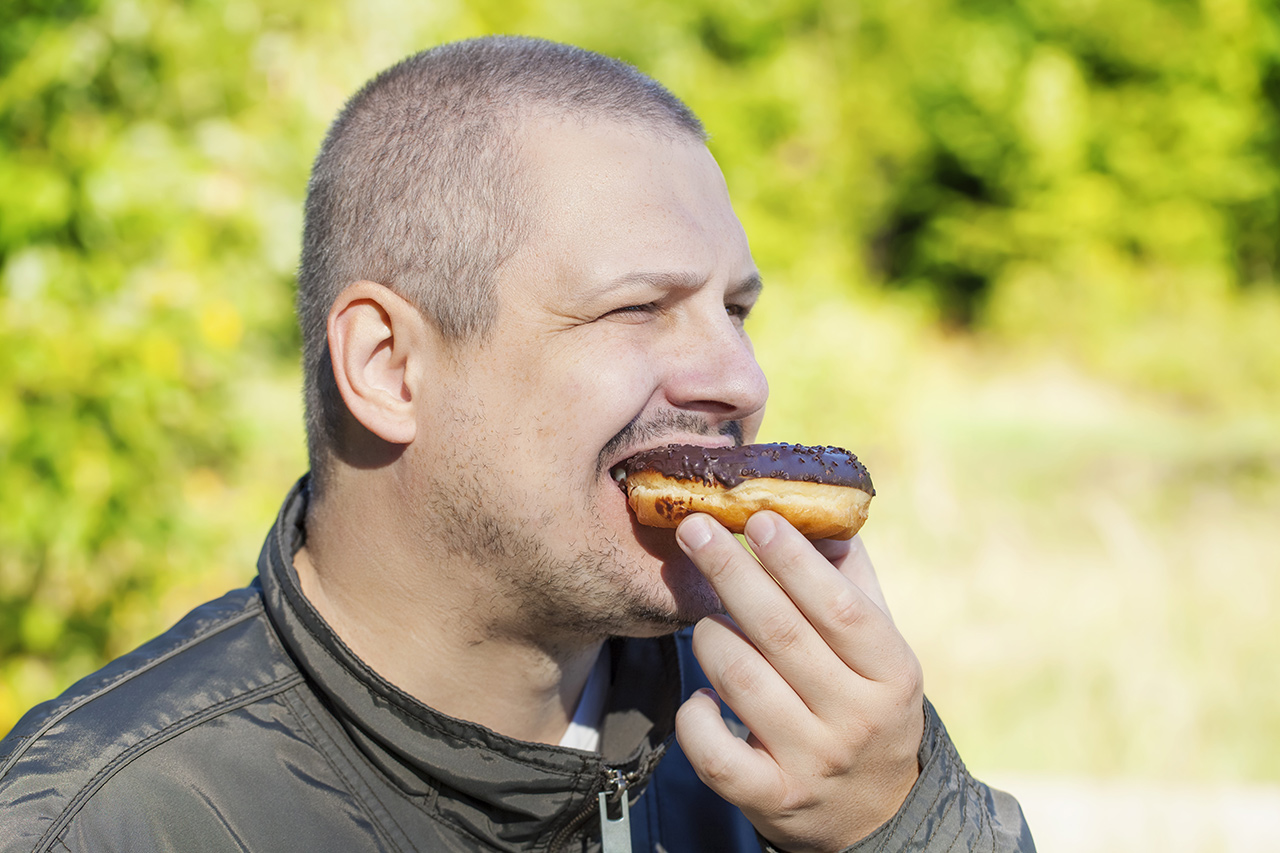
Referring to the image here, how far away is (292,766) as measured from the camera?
216 centimetres

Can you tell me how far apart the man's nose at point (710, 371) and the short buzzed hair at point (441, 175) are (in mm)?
437

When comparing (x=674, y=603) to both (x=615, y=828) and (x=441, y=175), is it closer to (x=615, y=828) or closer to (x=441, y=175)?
(x=615, y=828)

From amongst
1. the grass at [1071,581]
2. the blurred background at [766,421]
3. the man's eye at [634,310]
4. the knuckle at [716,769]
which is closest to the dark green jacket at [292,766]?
the knuckle at [716,769]

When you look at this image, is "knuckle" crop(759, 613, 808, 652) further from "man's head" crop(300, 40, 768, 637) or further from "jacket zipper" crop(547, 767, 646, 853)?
"jacket zipper" crop(547, 767, 646, 853)

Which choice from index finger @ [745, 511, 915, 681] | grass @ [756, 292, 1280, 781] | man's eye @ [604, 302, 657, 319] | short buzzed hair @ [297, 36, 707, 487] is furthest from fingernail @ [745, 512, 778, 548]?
grass @ [756, 292, 1280, 781]

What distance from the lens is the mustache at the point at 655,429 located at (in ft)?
7.54

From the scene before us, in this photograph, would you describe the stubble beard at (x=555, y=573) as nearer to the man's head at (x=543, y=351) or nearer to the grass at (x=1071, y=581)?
the man's head at (x=543, y=351)

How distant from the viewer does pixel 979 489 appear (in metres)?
12.7

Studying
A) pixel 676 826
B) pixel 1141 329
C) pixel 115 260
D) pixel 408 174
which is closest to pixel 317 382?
pixel 408 174

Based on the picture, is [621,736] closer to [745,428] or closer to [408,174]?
[745,428]

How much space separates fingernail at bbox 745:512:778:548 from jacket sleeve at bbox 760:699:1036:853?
581mm

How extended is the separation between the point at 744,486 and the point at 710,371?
0.91ft

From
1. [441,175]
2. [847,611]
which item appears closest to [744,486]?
[847,611]

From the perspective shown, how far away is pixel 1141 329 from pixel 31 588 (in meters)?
22.8
